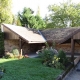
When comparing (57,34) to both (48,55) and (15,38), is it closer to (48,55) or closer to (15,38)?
(15,38)

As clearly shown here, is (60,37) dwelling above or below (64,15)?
below

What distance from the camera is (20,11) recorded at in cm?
3650

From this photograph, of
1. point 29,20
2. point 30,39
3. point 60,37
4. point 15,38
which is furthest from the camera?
point 29,20

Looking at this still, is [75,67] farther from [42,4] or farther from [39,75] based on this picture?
[42,4]

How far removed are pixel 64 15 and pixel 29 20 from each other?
763 cm

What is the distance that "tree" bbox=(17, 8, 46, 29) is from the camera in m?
34.3

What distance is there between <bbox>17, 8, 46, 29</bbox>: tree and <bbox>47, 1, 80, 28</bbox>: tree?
2.28 m

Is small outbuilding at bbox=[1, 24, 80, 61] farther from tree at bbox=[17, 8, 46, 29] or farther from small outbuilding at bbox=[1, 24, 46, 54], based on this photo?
tree at bbox=[17, 8, 46, 29]

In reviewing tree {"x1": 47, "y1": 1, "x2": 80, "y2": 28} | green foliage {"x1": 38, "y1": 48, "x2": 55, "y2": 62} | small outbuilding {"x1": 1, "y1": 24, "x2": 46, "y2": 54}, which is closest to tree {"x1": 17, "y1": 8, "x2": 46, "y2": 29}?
tree {"x1": 47, "y1": 1, "x2": 80, "y2": 28}

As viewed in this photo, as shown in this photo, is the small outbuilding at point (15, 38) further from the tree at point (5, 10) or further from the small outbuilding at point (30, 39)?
the tree at point (5, 10)

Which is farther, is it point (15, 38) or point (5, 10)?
point (5, 10)

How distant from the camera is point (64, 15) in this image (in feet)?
113

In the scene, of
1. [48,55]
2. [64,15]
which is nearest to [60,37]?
[48,55]

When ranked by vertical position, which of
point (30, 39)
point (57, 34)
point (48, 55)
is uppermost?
point (57, 34)
